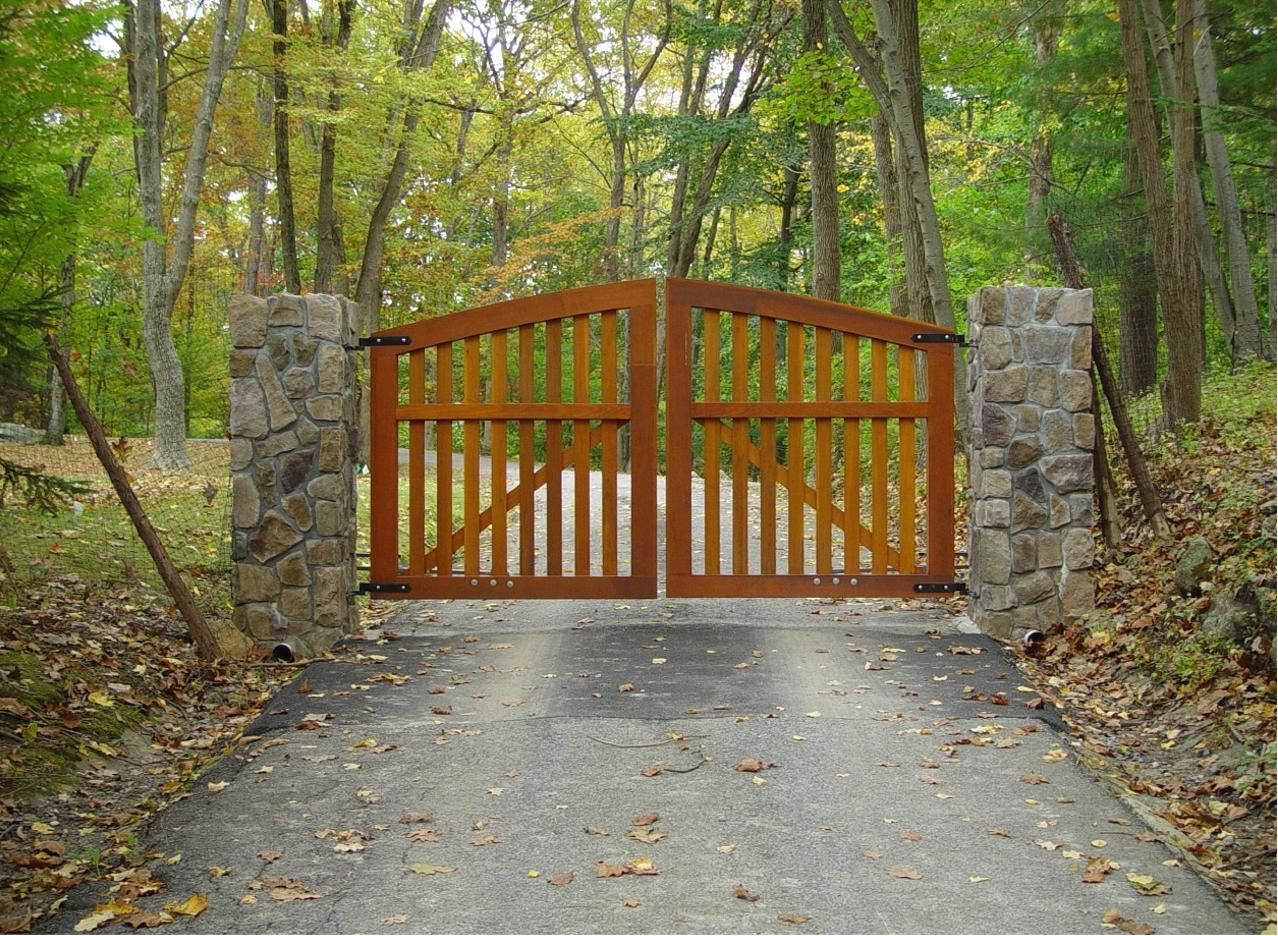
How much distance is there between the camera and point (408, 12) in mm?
19469

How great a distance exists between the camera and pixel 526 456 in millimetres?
6977

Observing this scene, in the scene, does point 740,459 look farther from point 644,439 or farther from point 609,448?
point 609,448

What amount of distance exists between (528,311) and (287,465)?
5.51ft

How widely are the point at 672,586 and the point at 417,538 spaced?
1.58 meters

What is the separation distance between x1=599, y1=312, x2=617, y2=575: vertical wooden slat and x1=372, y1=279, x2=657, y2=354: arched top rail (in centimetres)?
11

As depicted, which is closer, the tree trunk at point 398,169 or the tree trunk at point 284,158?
the tree trunk at point 284,158

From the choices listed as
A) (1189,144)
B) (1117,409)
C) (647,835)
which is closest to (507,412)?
(647,835)

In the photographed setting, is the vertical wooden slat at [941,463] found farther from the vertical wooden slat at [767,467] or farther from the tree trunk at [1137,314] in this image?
the tree trunk at [1137,314]

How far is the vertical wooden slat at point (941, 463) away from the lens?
7023mm

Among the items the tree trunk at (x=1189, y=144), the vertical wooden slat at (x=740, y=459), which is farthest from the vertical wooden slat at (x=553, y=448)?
the tree trunk at (x=1189, y=144)

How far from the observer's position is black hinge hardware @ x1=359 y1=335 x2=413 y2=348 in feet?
23.0

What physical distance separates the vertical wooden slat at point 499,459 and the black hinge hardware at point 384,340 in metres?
0.54

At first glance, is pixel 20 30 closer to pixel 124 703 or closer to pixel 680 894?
pixel 124 703

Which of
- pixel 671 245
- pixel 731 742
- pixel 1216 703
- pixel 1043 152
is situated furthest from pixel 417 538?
pixel 671 245
